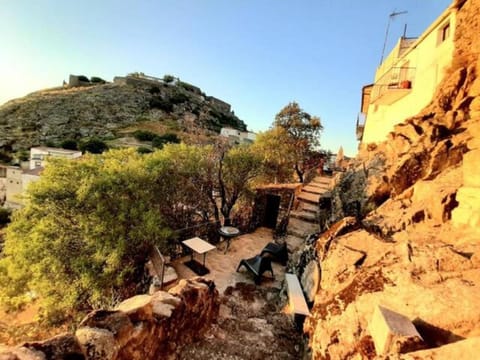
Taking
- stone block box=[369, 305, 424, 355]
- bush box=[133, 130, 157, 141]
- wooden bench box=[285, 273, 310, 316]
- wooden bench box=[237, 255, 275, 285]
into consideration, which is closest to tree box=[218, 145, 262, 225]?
wooden bench box=[237, 255, 275, 285]

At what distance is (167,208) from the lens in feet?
31.8

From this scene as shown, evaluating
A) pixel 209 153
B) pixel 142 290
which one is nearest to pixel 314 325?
pixel 142 290

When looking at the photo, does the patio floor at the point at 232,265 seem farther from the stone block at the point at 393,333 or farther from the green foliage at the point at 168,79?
the green foliage at the point at 168,79

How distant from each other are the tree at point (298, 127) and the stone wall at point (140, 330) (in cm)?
1464

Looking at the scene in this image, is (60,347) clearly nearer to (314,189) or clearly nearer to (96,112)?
(314,189)

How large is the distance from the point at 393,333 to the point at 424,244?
5.96ft

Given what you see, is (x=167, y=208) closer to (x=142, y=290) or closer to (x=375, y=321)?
(x=142, y=290)

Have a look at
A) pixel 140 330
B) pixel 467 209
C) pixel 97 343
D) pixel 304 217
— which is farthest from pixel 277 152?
pixel 97 343

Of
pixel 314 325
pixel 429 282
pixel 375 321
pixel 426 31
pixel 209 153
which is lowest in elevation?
pixel 314 325

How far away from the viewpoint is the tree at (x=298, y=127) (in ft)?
59.0

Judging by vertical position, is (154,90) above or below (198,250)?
above

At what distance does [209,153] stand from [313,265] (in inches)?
290

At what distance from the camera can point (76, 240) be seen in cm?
704

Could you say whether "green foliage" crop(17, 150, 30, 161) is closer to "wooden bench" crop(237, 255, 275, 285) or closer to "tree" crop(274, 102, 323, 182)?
"tree" crop(274, 102, 323, 182)
